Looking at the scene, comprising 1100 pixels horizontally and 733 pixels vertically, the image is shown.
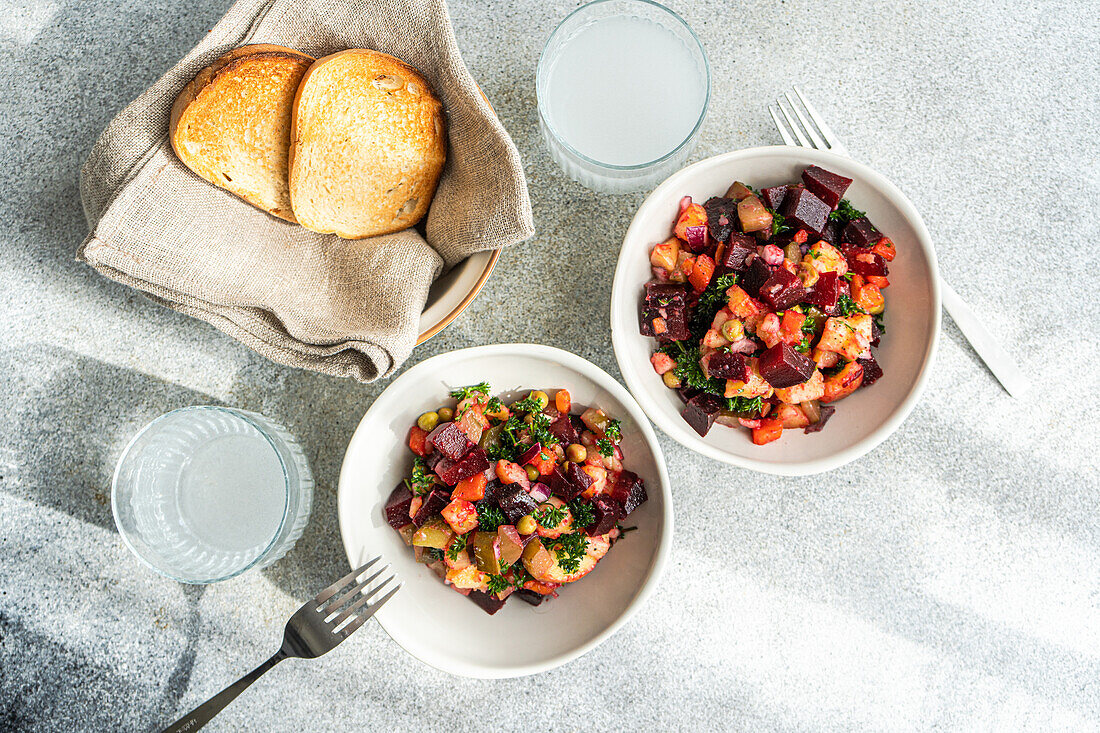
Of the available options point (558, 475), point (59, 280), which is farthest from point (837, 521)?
point (59, 280)

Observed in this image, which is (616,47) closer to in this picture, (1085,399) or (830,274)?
(830,274)

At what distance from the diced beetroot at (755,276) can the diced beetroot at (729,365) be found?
0.15 meters

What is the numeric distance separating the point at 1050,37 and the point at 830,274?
1.10 metres

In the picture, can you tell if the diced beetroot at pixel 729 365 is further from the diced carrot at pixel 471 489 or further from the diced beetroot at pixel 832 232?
the diced carrot at pixel 471 489

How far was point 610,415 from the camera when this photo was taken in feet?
5.14

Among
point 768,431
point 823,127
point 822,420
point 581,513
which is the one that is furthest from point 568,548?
point 823,127

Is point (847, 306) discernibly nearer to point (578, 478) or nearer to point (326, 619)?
point (578, 478)

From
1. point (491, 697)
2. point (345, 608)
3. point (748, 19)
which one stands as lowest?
point (491, 697)

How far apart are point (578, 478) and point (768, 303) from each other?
558mm

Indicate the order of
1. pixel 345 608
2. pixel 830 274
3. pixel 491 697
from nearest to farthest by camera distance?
pixel 830 274 < pixel 345 608 < pixel 491 697

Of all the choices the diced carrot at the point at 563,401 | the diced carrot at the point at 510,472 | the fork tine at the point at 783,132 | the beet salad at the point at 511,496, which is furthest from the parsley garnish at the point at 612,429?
the fork tine at the point at 783,132

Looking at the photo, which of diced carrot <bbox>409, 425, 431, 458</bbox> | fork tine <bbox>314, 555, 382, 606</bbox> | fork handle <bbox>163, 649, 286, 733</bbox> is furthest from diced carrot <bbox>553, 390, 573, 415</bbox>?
fork handle <bbox>163, 649, 286, 733</bbox>

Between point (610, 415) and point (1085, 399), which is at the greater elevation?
point (610, 415)

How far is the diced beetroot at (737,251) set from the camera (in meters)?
1.50
